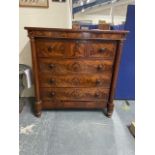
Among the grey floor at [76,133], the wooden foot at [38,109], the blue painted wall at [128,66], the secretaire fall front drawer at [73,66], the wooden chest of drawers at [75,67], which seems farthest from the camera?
the blue painted wall at [128,66]

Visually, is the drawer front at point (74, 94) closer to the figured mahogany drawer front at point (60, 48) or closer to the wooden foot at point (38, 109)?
the wooden foot at point (38, 109)

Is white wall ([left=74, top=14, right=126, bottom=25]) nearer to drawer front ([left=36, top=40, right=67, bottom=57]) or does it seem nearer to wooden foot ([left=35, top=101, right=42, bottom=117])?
drawer front ([left=36, top=40, right=67, bottom=57])

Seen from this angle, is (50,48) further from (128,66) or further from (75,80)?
(128,66)

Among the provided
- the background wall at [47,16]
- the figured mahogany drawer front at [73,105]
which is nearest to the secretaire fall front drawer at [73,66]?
the figured mahogany drawer front at [73,105]

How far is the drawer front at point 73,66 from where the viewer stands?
69.9 inches

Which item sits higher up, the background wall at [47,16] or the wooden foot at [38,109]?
the background wall at [47,16]

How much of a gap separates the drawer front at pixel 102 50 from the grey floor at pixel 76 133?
748 millimetres

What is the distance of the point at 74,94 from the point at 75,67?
325 mm

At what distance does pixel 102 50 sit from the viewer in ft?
5.71

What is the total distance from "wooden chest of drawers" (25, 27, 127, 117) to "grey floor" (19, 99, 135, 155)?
12 centimetres

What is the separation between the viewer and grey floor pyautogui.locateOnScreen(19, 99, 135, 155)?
4.80 feet
